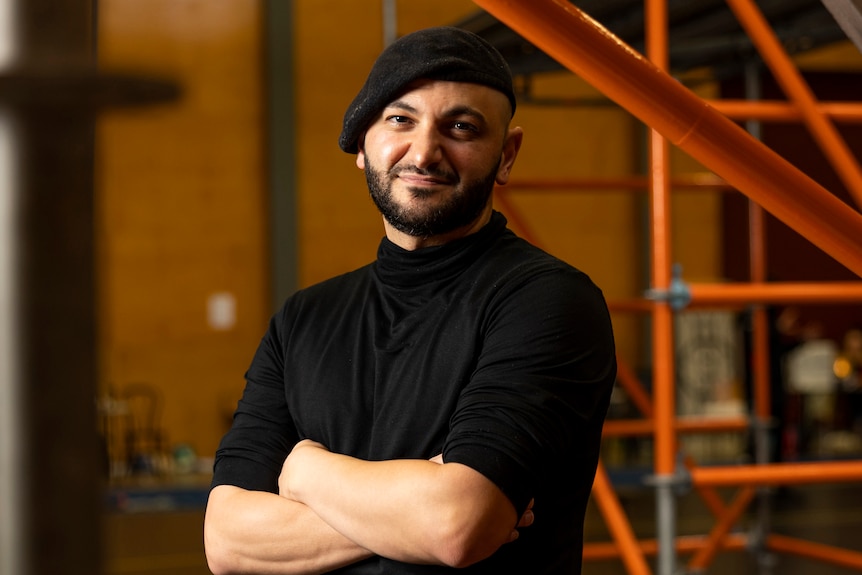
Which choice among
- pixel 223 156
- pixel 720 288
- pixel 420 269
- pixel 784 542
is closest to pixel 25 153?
pixel 420 269

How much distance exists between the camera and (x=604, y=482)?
3.94 meters

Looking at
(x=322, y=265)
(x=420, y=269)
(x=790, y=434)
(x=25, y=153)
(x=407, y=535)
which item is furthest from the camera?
(x=322, y=265)

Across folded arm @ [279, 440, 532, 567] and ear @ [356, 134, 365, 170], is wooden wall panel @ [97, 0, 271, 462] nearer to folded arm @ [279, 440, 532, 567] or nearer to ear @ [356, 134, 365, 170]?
ear @ [356, 134, 365, 170]

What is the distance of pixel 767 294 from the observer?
3.28 metres

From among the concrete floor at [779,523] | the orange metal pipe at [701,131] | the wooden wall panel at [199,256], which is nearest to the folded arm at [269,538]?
the orange metal pipe at [701,131]

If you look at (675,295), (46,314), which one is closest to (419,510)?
(46,314)

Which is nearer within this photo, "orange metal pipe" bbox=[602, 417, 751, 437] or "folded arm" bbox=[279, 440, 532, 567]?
"folded arm" bbox=[279, 440, 532, 567]

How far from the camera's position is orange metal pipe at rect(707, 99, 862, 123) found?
3.25 m

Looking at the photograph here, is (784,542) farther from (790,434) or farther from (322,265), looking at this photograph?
(322,265)

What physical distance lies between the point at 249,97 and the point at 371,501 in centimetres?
1053

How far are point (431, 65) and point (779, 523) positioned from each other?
7751mm

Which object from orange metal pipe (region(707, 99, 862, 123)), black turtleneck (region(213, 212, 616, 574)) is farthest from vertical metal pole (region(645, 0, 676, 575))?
black turtleneck (region(213, 212, 616, 574))

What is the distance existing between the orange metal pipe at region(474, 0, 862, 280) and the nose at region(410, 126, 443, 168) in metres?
0.31

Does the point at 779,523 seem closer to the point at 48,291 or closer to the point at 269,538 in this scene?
the point at 269,538
